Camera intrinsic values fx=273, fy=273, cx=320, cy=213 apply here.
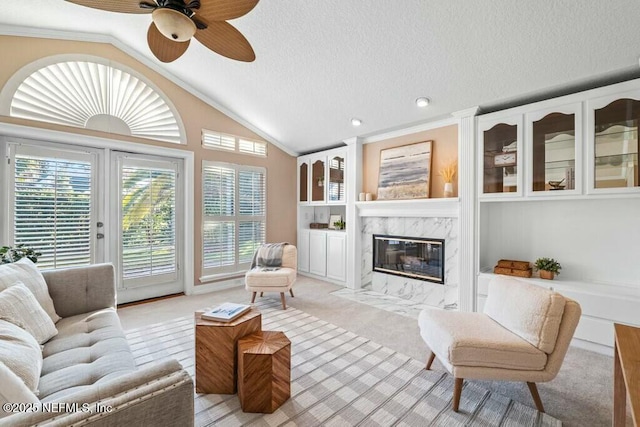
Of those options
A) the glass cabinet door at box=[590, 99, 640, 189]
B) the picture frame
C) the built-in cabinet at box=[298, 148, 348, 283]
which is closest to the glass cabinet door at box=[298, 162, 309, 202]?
the built-in cabinet at box=[298, 148, 348, 283]

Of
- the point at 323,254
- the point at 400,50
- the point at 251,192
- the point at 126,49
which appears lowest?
the point at 323,254

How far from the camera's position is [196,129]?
4.15 metres

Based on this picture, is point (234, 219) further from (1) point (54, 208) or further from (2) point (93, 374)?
(2) point (93, 374)

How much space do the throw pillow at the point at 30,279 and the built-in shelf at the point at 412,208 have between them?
3587 millimetres

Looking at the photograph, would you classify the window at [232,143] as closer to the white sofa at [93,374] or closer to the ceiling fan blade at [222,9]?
the white sofa at [93,374]

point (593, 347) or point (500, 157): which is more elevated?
point (500, 157)

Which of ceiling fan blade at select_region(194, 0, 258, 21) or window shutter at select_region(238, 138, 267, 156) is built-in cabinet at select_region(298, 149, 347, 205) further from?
ceiling fan blade at select_region(194, 0, 258, 21)

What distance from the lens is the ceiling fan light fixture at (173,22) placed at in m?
1.40

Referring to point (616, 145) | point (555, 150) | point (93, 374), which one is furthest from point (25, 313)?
point (616, 145)

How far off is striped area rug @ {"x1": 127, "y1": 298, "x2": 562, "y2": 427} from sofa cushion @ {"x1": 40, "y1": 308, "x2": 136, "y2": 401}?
54cm

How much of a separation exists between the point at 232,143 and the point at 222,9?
128 inches

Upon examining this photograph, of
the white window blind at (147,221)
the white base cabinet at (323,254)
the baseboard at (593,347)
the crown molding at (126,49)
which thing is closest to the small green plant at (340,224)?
the white base cabinet at (323,254)

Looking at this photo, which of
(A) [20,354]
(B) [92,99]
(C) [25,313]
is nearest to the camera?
(A) [20,354]

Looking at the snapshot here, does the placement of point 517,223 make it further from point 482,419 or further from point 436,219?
point 482,419
